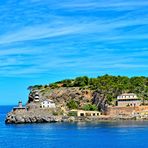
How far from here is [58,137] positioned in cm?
9481

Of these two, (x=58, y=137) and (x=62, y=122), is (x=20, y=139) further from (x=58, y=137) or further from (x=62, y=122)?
(x=62, y=122)

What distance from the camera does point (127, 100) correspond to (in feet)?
449

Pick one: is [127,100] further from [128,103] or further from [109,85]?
[109,85]

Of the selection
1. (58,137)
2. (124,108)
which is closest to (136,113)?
(124,108)

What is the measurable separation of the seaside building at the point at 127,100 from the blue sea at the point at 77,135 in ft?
48.9

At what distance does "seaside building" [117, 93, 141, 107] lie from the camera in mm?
136637

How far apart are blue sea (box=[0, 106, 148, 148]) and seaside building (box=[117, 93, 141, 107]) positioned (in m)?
14.9

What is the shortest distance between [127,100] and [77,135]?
4234 cm

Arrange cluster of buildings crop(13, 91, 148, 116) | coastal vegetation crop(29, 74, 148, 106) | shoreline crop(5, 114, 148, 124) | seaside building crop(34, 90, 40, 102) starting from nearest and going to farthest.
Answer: shoreline crop(5, 114, 148, 124) < cluster of buildings crop(13, 91, 148, 116) < seaside building crop(34, 90, 40, 102) < coastal vegetation crop(29, 74, 148, 106)

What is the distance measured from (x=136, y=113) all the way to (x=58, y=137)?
42006 millimetres

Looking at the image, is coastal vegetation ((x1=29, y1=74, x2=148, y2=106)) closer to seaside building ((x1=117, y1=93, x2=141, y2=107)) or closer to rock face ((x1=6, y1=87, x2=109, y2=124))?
rock face ((x1=6, y1=87, x2=109, y2=124))

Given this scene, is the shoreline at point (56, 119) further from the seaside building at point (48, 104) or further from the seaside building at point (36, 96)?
the seaside building at point (36, 96)

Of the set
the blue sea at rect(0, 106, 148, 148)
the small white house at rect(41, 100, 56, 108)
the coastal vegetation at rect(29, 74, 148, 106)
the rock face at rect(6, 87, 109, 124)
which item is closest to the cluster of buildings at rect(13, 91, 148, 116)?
the small white house at rect(41, 100, 56, 108)

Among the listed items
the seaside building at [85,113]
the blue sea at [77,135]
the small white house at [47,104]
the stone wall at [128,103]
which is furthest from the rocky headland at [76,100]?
the blue sea at [77,135]
